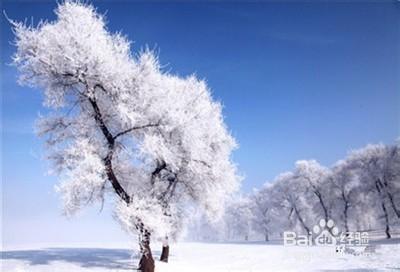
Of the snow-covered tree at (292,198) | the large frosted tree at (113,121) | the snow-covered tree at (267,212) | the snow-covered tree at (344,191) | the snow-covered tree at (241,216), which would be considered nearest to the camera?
the large frosted tree at (113,121)

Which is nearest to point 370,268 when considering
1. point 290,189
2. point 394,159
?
point 394,159

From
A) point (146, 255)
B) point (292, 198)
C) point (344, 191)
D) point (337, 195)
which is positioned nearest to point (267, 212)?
point (292, 198)

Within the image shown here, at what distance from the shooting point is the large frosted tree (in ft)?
51.2

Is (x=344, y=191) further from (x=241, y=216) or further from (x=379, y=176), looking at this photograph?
(x=241, y=216)

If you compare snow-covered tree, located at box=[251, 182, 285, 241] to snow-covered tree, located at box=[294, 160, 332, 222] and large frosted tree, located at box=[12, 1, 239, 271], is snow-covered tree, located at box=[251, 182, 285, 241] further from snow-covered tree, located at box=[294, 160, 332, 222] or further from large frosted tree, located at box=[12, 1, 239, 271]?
large frosted tree, located at box=[12, 1, 239, 271]

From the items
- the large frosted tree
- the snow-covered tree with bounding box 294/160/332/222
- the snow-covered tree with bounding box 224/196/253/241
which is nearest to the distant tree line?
the snow-covered tree with bounding box 294/160/332/222

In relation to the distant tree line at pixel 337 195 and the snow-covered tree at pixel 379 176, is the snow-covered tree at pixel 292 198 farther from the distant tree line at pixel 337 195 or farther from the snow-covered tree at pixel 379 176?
the snow-covered tree at pixel 379 176

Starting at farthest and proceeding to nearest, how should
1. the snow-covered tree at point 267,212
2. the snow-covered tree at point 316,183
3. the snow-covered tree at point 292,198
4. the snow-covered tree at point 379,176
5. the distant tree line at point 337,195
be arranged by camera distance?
the snow-covered tree at point 267,212 → the snow-covered tree at point 292,198 → the snow-covered tree at point 316,183 → the distant tree line at point 337,195 → the snow-covered tree at point 379,176

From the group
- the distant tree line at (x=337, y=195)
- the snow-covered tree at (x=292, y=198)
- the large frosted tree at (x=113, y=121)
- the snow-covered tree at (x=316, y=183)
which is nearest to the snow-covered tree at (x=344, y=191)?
the distant tree line at (x=337, y=195)

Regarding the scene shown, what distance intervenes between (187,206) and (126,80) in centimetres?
822

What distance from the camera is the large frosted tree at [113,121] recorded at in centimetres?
1561

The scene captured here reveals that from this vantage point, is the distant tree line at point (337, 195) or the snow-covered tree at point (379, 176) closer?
the snow-covered tree at point (379, 176)

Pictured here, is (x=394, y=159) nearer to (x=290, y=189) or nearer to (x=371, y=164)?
(x=371, y=164)

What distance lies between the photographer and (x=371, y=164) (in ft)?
164
